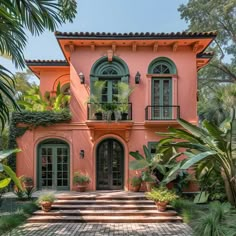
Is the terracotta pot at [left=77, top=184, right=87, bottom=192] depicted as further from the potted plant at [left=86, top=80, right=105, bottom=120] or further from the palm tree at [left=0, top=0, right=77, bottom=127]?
the palm tree at [left=0, top=0, right=77, bottom=127]

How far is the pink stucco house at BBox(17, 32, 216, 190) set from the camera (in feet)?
43.4

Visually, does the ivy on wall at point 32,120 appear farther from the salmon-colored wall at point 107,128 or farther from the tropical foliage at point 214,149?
the tropical foliage at point 214,149

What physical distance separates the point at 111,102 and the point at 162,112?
8.52 feet

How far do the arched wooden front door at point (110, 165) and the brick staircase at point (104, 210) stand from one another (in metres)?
1.91

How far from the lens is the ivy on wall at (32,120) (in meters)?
13.2

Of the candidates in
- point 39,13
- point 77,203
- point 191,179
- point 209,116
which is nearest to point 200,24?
point 209,116

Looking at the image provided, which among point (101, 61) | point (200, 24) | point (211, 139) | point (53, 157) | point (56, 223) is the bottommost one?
point (56, 223)

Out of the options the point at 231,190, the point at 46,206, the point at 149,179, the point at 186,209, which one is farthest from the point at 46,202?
the point at 231,190

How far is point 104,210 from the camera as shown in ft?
33.3

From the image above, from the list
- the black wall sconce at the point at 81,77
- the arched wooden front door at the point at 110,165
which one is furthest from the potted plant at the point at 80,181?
the black wall sconce at the point at 81,77

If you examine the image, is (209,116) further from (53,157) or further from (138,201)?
→ (53,157)

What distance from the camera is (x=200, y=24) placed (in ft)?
79.4

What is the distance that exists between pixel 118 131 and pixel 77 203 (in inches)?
165

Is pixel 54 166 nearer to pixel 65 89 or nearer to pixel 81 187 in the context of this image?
pixel 81 187
